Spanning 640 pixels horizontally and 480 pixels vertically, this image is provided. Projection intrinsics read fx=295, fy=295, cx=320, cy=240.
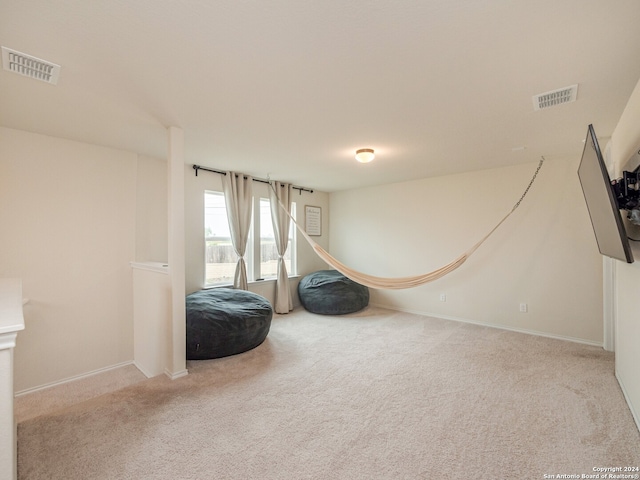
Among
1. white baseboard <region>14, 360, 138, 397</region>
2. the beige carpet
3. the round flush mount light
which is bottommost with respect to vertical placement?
white baseboard <region>14, 360, 138, 397</region>

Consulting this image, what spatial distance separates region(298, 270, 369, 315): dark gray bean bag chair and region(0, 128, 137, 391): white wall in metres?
2.30

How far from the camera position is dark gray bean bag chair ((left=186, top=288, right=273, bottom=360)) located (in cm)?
269

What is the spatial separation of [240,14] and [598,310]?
403 centimetres

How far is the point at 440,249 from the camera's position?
163 inches

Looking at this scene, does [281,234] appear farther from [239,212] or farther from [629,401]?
[629,401]

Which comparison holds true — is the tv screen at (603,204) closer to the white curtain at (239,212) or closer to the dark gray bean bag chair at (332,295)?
the dark gray bean bag chair at (332,295)

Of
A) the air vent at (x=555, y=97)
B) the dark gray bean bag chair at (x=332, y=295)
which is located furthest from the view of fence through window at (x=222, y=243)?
the air vent at (x=555, y=97)

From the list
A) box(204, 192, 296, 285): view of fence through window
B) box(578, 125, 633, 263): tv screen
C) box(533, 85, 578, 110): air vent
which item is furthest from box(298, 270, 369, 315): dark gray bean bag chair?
box(533, 85, 578, 110): air vent

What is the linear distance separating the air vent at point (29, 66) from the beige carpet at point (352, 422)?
78.7 inches

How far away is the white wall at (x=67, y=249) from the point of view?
2.32 meters

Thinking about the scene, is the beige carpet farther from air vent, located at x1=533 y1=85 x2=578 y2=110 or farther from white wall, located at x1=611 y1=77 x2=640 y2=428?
air vent, located at x1=533 y1=85 x2=578 y2=110

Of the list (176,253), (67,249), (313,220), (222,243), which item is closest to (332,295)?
(313,220)

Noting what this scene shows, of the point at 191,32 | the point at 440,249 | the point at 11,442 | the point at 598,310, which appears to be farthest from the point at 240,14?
the point at 598,310

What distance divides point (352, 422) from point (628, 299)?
6.53ft
